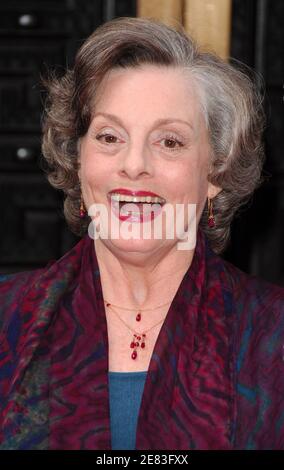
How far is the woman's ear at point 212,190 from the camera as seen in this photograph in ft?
6.78

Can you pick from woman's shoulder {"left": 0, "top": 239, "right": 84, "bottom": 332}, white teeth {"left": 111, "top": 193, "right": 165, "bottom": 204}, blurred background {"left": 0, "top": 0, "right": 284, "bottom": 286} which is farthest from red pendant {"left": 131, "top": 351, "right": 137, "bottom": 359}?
blurred background {"left": 0, "top": 0, "right": 284, "bottom": 286}

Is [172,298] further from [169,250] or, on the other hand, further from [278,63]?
[278,63]

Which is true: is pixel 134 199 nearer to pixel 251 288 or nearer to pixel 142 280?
pixel 142 280

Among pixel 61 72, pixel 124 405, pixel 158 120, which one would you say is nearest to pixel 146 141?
pixel 158 120

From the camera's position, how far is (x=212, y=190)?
2076 millimetres

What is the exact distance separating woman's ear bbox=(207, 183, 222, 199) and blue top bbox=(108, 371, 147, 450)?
488 millimetres

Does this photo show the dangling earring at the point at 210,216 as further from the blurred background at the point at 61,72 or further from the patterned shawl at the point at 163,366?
the blurred background at the point at 61,72

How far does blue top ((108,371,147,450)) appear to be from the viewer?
1809 mm

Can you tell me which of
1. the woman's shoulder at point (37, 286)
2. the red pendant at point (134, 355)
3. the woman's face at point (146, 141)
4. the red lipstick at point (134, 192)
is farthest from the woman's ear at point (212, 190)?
the red pendant at point (134, 355)

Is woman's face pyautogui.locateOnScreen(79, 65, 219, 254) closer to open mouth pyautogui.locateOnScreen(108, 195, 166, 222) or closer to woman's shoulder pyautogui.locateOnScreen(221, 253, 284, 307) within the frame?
open mouth pyautogui.locateOnScreen(108, 195, 166, 222)

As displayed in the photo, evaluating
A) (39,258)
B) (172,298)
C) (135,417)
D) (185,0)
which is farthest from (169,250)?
(185,0)

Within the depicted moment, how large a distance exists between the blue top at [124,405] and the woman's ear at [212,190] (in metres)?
0.49

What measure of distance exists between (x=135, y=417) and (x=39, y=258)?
4.02 feet

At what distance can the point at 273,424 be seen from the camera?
1785 mm
